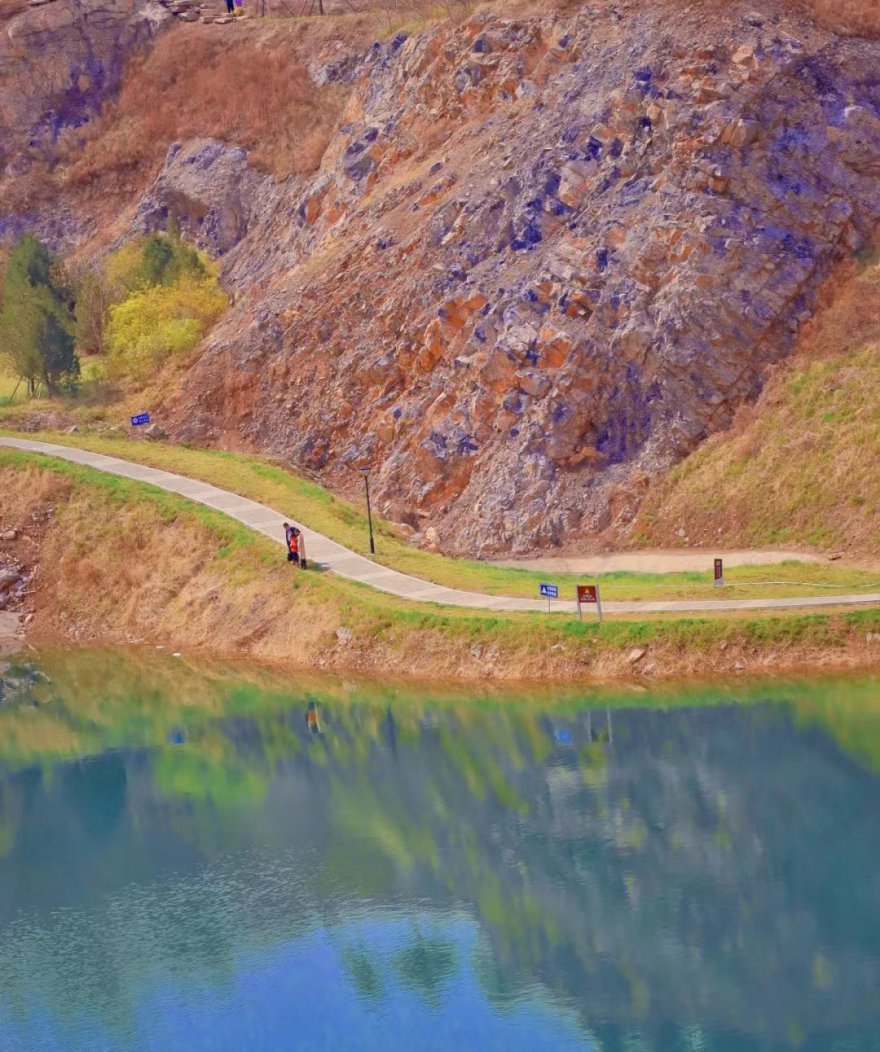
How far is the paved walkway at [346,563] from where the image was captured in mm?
45656

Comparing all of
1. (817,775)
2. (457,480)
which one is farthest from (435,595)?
(817,775)

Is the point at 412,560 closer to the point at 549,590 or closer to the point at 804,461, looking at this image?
the point at 549,590

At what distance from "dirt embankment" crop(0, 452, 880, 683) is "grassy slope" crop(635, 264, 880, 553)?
7546 millimetres

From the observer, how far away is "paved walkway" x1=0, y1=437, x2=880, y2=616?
45.7 m

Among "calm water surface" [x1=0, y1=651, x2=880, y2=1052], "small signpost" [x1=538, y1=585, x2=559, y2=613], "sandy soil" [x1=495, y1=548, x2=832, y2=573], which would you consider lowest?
"calm water surface" [x1=0, y1=651, x2=880, y2=1052]

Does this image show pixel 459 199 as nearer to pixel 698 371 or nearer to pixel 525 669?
pixel 698 371

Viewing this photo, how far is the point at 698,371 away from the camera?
182ft

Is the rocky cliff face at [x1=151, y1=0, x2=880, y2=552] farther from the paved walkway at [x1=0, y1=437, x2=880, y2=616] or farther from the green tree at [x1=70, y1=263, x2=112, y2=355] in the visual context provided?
the green tree at [x1=70, y1=263, x2=112, y2=355]

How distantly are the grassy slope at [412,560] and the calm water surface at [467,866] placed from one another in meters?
5.86

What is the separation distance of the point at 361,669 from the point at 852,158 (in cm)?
2662

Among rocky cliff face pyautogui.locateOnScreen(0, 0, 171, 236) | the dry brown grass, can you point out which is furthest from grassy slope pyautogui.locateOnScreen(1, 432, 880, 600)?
rocky cliff face pyautogui.locateOnScreen(0, 0, 171, 236)

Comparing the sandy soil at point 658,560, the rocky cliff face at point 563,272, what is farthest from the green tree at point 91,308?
the sandy soil at point 658,560

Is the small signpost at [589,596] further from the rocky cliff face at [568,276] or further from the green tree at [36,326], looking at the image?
A: the green tree at [36,326]

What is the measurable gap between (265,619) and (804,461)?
18.8m
